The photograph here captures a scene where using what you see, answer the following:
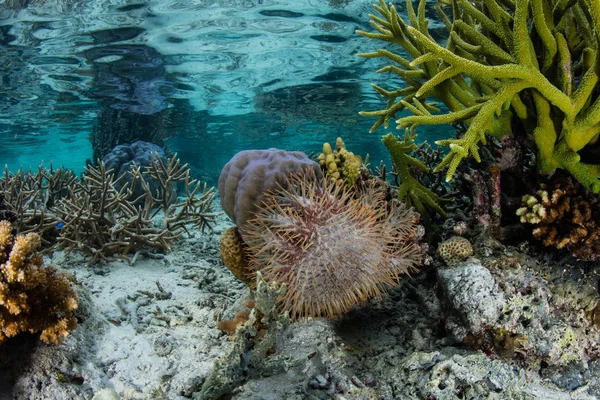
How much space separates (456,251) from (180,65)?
13.6m

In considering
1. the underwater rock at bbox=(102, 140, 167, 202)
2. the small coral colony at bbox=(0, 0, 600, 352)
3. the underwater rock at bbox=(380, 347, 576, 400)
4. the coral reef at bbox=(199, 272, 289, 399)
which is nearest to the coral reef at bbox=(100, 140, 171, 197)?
the underwater rock at bbox=(102, 140, 167, 202)

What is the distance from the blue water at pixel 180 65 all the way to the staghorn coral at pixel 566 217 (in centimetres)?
850

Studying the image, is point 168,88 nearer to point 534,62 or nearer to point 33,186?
point 33,186

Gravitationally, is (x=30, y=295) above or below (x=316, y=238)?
below

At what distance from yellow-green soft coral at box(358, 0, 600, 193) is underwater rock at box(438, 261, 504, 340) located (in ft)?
2.79

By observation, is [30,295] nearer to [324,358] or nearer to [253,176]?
[253,176]

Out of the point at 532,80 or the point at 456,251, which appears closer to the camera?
the point at 532,80

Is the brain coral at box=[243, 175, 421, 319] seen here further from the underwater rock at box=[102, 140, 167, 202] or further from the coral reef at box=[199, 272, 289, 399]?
the underwater rock at box=[102, 140, 167, 202]

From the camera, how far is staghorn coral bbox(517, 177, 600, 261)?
A: 9.61 ft

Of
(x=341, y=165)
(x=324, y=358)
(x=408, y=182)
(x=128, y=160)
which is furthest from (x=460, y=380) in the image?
(x=128, y=160)

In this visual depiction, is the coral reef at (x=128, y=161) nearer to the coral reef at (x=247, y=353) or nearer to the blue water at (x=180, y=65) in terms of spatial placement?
the blue water at (x=180, y=65)

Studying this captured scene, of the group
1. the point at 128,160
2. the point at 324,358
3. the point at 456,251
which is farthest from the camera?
the point at 128,160

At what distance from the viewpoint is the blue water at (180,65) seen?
1010 centimetres

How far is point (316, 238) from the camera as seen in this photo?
2744 mm
